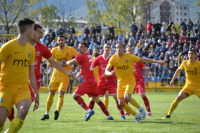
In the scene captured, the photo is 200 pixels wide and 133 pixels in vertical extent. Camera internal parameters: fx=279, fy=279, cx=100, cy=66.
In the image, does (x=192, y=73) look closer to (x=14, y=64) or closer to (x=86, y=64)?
(x=86, y=64)

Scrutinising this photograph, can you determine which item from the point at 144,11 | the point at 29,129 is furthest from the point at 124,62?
the point at 144,11

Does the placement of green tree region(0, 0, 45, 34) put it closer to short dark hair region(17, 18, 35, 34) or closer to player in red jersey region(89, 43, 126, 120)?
player in red jersey region(89, 43, 126, 120)

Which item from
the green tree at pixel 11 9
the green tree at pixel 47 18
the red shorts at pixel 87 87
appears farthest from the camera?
the green tree at pixel 47 18

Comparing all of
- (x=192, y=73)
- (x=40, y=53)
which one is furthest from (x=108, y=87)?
(x=40, y=53)

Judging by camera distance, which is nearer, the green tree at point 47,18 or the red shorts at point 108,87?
the red shorts at point 108,87

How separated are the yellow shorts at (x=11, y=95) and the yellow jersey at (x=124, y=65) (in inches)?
158

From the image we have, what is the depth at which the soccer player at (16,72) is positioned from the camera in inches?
203

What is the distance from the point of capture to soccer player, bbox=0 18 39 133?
16.9 ft

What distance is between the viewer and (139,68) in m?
11.2

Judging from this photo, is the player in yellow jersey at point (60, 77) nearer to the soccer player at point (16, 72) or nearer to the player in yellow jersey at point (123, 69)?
the player in yellow jersey at point (123, 69)

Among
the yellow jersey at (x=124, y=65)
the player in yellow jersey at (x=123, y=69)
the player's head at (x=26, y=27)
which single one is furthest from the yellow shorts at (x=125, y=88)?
the player's head at (x=26, y=27)

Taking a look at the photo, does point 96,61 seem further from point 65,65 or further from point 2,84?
point 2,84

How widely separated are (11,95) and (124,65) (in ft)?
14.4

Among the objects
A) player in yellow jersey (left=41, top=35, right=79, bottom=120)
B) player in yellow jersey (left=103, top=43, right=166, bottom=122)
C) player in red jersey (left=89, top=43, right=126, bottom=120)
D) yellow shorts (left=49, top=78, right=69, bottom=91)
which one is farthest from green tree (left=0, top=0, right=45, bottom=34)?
player in yellow jersey (left=103, top=43, right=166, bottom=122)
